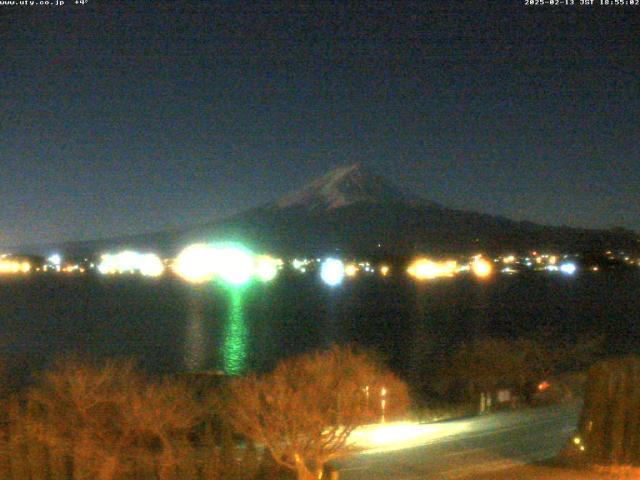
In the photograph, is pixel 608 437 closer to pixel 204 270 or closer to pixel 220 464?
pixel 220 464

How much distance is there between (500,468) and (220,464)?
3.47m

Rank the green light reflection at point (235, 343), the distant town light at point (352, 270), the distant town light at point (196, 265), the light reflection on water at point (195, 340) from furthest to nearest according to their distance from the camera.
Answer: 1. the distant town light at point (196, 265)
2. the distant town light at point (352, 270)
3. the light reflection on water at point (195, 340)
4. the green light reflection at point (235, 343)

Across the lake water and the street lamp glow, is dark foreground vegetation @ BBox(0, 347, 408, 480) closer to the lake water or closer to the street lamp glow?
the lake water

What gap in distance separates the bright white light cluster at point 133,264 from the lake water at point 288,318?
2451cm

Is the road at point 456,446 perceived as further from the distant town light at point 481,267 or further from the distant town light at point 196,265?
the distant town light at point 196,265

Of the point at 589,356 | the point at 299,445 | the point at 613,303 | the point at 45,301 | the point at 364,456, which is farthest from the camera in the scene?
the point at 45,301

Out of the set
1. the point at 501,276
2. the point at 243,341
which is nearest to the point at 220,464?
the point at 243,341

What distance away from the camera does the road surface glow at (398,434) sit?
44.4 ft

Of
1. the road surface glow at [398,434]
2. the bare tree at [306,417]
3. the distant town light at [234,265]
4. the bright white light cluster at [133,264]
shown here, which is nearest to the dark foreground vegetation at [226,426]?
the bare tree at [306,417]

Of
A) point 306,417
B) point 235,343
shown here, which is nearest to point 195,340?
point 235,343

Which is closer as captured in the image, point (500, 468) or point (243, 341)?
point (500, 468)

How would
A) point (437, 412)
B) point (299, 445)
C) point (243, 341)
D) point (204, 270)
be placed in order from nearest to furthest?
point (299, 445) → point (437, 412) → point (243, 341) → point (204, 270)

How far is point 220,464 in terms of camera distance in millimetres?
9742

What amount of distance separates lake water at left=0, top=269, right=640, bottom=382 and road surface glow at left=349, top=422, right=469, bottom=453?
12.5m
